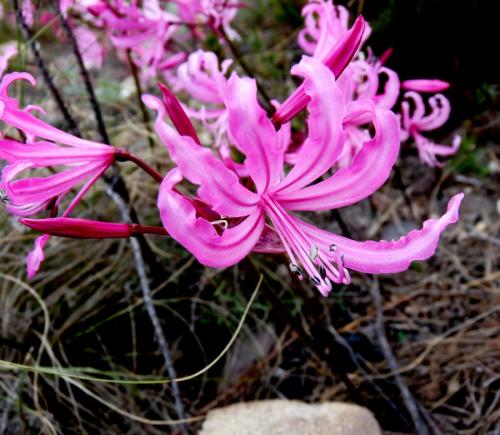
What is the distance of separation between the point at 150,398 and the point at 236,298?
0.52 metres

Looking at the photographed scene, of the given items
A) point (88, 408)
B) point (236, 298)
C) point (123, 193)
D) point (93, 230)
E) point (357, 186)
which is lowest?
point (88, 408)

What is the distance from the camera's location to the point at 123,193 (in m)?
2.07

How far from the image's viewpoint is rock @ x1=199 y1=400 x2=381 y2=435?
6.03 ft

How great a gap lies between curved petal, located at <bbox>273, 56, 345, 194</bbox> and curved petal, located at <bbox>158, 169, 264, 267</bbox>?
17cm

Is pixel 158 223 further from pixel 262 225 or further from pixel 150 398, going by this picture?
pixel 262 225

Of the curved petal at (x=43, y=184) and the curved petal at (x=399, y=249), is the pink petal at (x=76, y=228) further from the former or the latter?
the curved petal at (x=399, y=249)

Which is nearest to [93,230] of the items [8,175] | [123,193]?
[8,175]

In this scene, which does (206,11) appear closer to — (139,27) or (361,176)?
(139,27)

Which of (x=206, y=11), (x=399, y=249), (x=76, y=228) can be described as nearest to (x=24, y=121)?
(x=76, y=228)

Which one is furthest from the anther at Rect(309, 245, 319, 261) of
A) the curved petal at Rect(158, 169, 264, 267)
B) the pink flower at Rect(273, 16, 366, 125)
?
the pink flower at Rect(273, 16, 366, 125)

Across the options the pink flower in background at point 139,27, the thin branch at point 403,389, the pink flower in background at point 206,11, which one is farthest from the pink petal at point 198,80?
the thin branch at point 403,389

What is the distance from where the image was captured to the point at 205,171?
0.99 meters

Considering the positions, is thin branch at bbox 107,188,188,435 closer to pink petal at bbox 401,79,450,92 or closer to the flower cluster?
the flower cluster

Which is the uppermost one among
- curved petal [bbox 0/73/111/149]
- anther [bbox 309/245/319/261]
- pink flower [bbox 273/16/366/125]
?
pink flower [bbox 273/16/366/125]
